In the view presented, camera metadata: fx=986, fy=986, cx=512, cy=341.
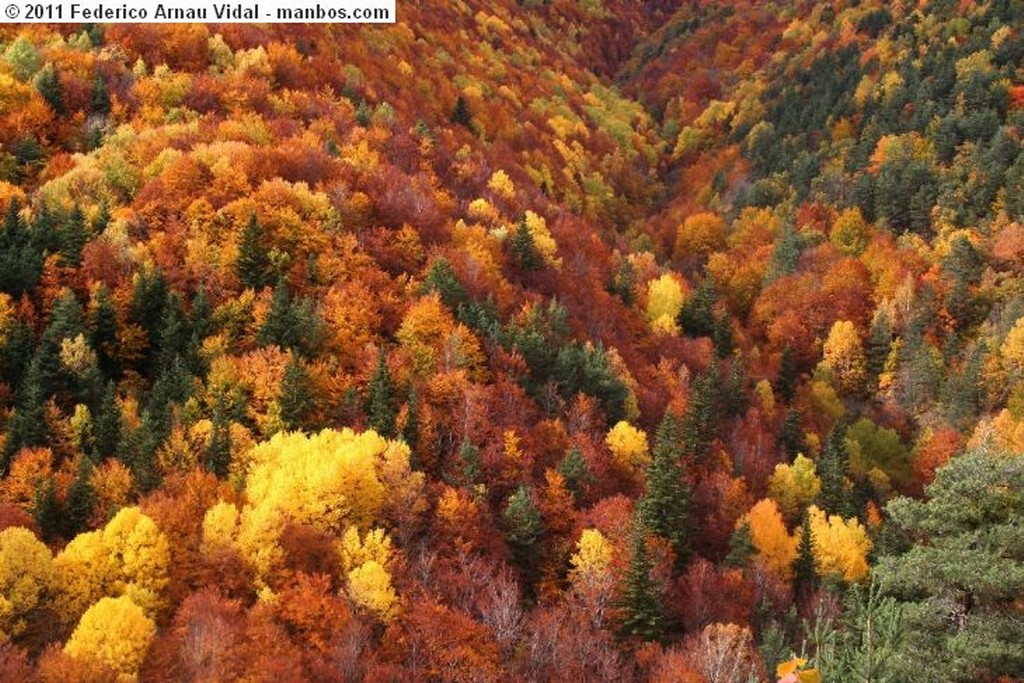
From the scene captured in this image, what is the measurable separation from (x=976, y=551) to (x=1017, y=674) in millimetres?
3398

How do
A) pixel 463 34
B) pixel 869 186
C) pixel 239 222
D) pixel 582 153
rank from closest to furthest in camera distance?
pixel 239 222 < pixel 869 186 < pixel 582 153 < pixel 463 34

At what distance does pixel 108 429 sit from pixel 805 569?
49.1 meters

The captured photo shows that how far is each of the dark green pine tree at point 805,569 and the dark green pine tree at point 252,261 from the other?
4593 cm

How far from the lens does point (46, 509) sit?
186 feet

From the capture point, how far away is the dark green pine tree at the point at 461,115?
491 feet

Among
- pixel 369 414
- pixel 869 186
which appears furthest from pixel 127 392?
pixel 869 186

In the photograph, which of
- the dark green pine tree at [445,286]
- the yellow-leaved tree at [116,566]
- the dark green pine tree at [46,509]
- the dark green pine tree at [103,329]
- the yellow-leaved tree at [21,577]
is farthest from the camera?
the dark green pine tree at [445,286]

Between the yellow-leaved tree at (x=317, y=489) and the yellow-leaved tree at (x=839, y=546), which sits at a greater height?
the yellow-leaved tree at (x=317, y=489)

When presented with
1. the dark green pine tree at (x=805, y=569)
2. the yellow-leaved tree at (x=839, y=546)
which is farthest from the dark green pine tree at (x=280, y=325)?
the yellow-leaved tree at (x=839, y=546)

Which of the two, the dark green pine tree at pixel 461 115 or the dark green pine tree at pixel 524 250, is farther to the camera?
the dark green pine tree at pixel 461 115

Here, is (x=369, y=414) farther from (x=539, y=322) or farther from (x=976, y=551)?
(x=976, y=551)

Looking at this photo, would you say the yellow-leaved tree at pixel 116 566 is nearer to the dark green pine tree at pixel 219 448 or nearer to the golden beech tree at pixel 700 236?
the dark green pine tree at pixel 219 448

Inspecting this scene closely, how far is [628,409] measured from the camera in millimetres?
84188

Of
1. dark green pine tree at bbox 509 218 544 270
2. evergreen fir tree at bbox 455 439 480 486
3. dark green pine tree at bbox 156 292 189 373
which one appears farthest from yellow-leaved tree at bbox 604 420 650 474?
dark green pine tree at bbox 156 292 189 373
